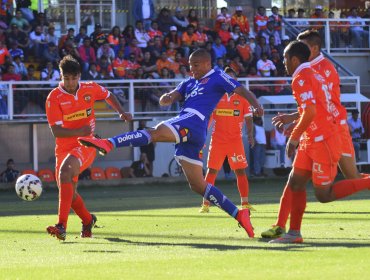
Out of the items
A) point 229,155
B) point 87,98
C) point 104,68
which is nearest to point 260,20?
point 104,68

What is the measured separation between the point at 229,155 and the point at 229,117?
0.73 m

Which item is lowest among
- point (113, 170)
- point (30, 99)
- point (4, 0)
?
point (113, 170)

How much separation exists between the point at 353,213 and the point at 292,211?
5.27 m

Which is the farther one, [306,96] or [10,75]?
[10,75]

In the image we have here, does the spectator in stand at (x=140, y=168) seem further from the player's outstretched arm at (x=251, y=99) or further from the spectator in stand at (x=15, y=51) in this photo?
the player's outstretched arm at (x=251, y=99)

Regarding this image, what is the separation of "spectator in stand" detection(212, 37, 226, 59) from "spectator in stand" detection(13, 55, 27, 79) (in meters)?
6.70

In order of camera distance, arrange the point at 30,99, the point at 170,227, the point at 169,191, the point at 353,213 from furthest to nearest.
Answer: the point at 30,99 → the point at 169,191 → the point at 353,213 → the point at 170,227

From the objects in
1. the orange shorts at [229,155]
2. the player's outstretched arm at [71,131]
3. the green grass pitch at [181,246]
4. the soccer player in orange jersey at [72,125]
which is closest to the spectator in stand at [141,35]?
the green grass pitch at [181,246]

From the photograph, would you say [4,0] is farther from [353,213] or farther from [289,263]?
[289,263]

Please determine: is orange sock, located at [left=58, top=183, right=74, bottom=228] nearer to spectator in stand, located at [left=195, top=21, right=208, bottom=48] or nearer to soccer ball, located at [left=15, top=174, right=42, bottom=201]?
soccer ball, located at [left=15, top=174, right=42, bottom=201]

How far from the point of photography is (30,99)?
30.2 meters

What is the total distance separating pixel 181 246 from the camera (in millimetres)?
12344

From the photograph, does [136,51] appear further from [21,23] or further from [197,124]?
[197,124]

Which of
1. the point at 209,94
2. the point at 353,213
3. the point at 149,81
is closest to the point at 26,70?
the point at 149,81
